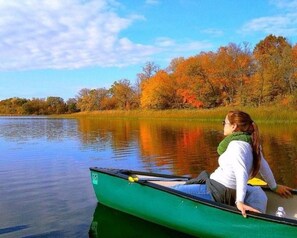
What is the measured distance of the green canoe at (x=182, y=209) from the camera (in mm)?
4504

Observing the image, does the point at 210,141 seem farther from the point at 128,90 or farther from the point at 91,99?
the point at 91,99

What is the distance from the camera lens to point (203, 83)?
54375 mm

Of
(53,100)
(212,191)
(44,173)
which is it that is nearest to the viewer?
(212,191)

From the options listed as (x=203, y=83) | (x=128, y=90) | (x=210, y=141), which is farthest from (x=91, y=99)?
(x=210, y=141)

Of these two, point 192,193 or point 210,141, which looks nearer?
point 192,193

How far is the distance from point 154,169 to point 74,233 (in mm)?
5950

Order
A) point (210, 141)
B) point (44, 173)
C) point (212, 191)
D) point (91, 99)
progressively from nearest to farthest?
point (212, 191) → point (44, 173) → point (210, 141) → point (91, 99)

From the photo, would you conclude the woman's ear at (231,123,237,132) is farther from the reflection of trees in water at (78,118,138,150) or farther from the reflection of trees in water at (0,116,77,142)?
the reflection of trees in water at (0,116,77,142)

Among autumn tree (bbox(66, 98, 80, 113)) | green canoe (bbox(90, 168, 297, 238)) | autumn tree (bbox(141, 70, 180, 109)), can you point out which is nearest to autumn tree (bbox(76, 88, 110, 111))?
autumn tree (bbox(66, 98, 80, 113))

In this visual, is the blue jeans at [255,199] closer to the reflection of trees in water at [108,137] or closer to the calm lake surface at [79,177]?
the calm lake surface at [79,177]

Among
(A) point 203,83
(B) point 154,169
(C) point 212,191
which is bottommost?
(B) point 154,169

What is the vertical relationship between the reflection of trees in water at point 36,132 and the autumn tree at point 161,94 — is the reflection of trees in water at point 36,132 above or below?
below

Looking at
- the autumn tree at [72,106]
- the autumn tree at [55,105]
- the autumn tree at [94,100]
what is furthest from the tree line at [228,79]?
the autumn tree at [55,105]

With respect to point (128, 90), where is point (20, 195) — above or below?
below
